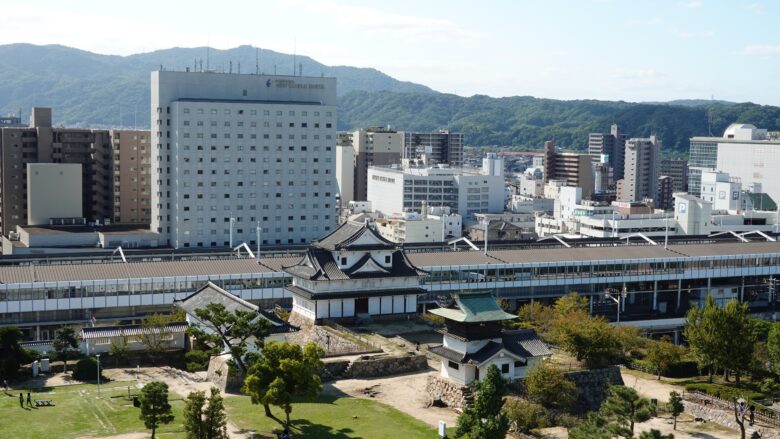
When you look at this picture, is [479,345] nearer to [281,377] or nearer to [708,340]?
[281,377]

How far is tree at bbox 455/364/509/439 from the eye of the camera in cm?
3531

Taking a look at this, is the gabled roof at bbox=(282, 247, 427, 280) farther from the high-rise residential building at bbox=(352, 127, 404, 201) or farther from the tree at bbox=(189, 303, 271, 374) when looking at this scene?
the high-rise residential building at bbox=(352, 127, 404, 201)

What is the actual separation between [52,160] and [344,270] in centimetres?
7495

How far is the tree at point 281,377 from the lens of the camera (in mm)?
37984

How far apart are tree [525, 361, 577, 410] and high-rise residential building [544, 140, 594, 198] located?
142941 millimetres

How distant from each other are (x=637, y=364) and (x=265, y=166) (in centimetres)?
6078

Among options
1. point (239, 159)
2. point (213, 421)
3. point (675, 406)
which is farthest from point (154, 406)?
point (239, 159)

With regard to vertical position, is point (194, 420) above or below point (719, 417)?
above

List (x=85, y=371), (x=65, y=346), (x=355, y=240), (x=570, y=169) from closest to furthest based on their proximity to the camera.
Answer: (x=85, y=371) < (x=65, y=346) < (x=355, y=240) < (x=570, y=169)

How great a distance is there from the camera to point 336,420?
Result: 4006cm

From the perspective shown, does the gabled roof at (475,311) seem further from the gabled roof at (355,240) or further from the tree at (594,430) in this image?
the gabled roof at (355,240)

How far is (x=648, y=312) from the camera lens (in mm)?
80125

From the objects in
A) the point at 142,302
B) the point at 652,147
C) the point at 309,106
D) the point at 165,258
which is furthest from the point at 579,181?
the point at 142,302

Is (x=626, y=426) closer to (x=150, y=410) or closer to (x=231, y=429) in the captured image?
(x=231, y=429)
